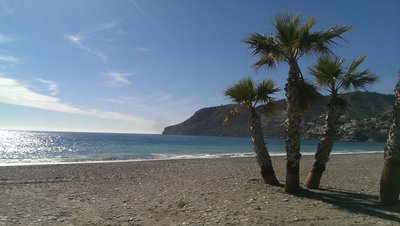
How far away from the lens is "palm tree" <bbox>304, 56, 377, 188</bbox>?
12047mm

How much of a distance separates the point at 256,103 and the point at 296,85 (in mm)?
2655

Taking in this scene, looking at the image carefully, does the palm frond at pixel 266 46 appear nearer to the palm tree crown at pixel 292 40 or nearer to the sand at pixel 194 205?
the palm tree crown at pixel 292 40

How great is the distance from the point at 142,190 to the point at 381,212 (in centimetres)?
769

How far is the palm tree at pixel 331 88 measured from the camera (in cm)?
1205

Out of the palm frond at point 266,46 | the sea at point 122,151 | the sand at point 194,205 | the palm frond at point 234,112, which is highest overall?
the palm frond at point 266,46

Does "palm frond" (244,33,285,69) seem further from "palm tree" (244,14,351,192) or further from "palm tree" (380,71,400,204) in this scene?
"palm tree" (380,71,400,204)

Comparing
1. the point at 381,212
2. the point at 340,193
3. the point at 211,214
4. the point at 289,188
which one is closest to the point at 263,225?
the point at 211,214

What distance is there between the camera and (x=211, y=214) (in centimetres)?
876

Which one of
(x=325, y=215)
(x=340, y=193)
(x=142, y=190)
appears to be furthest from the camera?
(x=142, y=190)

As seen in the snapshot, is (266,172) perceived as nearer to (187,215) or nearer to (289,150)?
(289,150)

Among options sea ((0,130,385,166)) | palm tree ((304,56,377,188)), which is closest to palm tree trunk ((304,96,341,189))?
palm tree ((304,56,377,188))

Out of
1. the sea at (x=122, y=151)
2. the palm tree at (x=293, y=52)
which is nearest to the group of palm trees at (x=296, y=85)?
the palm tree at (x=293, y=52)

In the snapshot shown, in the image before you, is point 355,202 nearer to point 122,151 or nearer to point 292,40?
point 292,40

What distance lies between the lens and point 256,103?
1358cm
